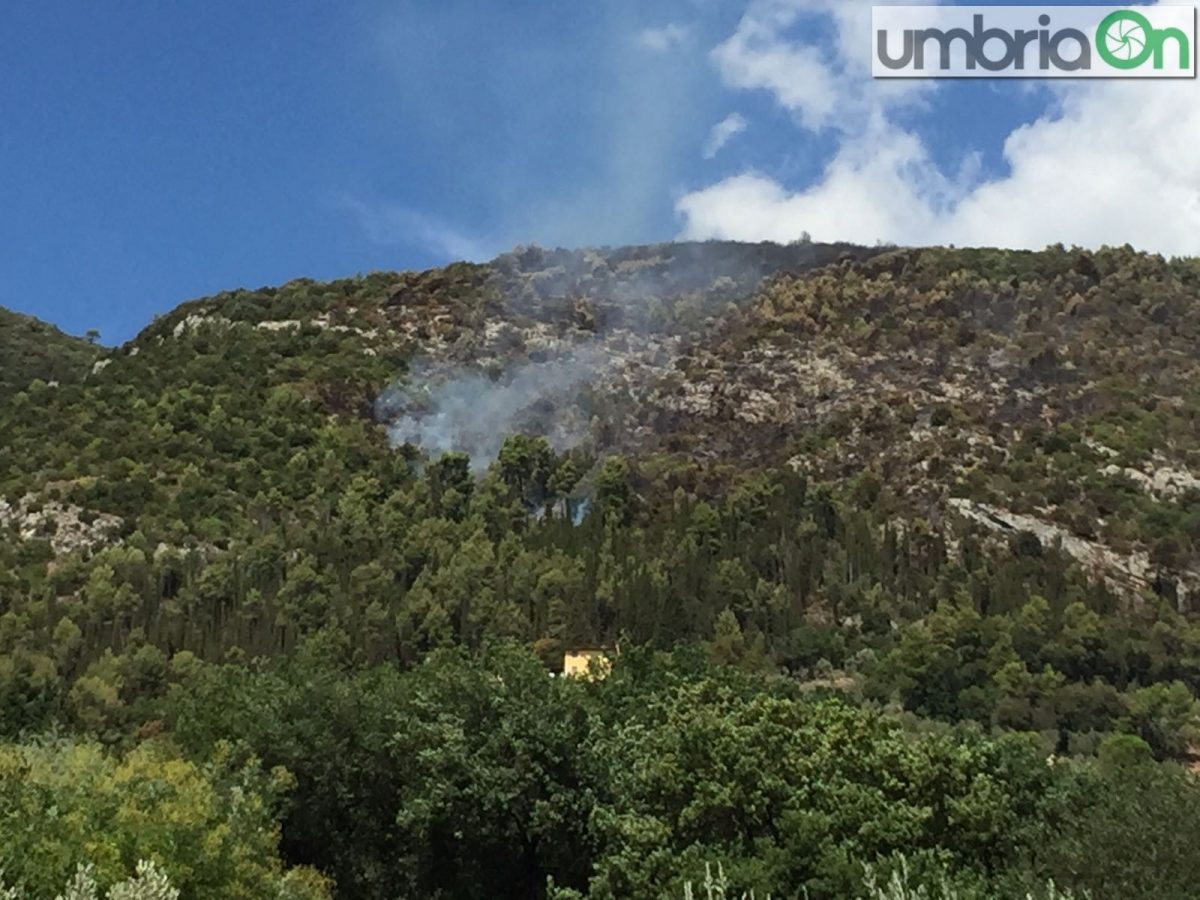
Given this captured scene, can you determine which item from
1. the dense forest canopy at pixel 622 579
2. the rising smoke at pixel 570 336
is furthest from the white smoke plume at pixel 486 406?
the dense forest canopy at pixel 622 579

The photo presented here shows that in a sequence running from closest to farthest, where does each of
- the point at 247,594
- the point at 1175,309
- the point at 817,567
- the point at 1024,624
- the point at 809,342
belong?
the point at 1024,624
the point at 247,594
the point at 817,567
the point at 1175,309
the point at 809,342

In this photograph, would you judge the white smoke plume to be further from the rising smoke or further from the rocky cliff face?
the rocky cliff face

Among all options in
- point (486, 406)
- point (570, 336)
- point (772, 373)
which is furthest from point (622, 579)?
point (570, 336)

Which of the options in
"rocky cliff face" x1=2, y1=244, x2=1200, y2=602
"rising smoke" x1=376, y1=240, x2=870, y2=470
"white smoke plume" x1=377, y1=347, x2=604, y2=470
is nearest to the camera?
"rocky cliff face" x1=2, y1=244, x2=1200, y2=602

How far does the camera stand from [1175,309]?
12281 centimetres

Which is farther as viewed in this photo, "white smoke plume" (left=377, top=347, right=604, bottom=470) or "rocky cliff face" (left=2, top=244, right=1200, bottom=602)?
"white smoke plume" (left=377, top=347, right=604, bottom=470)

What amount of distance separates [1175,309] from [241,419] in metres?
92.2

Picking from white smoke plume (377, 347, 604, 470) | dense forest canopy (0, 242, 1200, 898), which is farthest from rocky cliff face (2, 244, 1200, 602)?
dense forest canopy (0, 242, 1200, 898)

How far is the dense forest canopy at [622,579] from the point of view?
66.4ft

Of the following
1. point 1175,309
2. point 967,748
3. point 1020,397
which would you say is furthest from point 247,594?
point 1175,309

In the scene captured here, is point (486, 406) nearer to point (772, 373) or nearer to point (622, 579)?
point (772, 373)

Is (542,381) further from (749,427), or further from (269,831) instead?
(269,831)

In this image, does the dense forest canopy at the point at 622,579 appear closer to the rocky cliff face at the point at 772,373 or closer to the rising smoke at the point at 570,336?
the rocky cliff face at the point at 772,373

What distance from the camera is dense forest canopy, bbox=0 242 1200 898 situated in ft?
66.4
